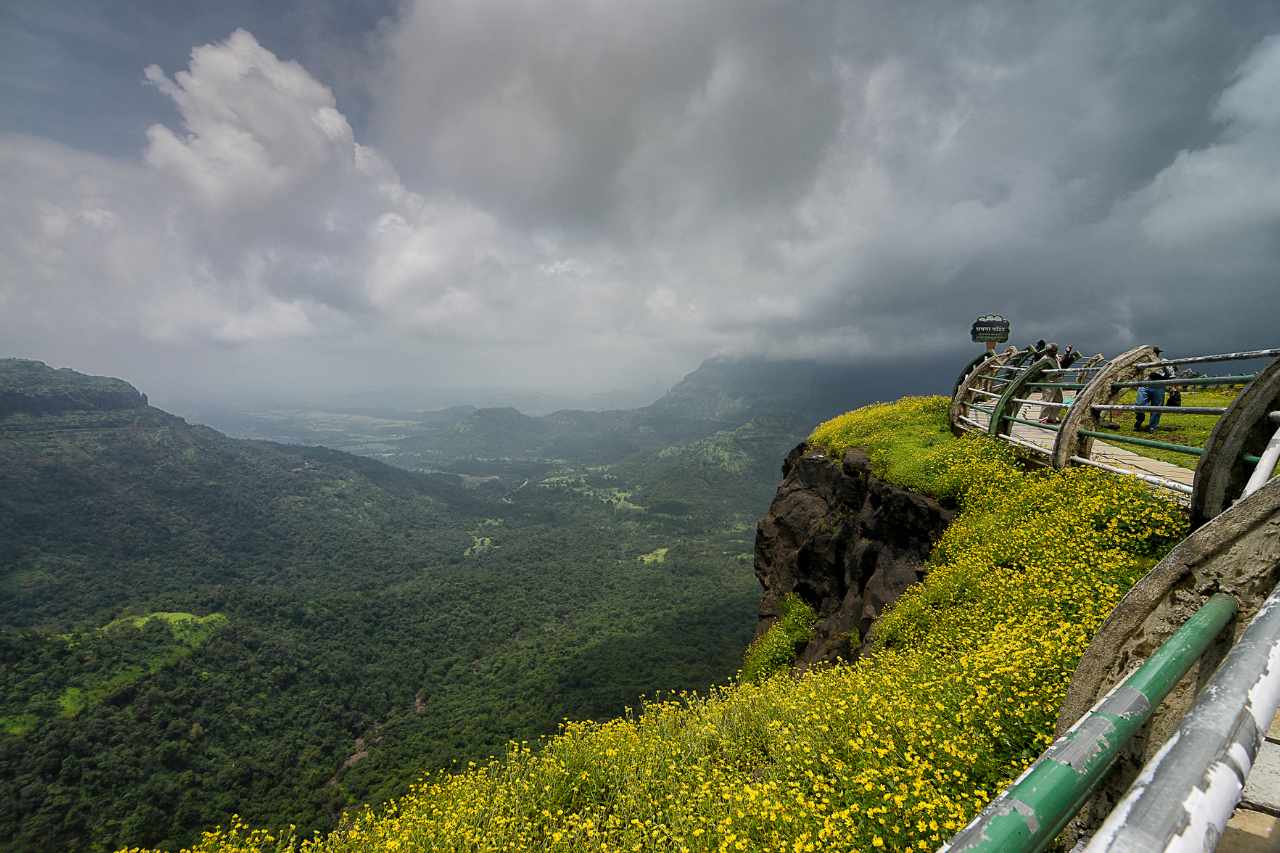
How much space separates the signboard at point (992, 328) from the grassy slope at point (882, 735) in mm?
7728

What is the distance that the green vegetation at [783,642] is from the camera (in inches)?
607

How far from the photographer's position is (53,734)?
6594 cm

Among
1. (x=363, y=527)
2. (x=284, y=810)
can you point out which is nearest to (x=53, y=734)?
(x=284, y=810)

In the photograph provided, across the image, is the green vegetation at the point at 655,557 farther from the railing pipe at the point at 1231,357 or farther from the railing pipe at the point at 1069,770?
the railing pipe at the point at 1069,770

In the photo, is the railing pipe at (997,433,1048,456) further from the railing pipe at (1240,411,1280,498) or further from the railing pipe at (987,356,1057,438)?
the railing pipe at (1240,411,1280,498)

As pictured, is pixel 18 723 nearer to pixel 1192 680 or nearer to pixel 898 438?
pixel 898 438

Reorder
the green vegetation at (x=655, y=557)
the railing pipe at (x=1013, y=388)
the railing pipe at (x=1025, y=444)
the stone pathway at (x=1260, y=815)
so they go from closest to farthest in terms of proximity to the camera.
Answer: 1. the stone pathway at (x=1260, y=815)
2. the railing pipe at (x=1025, y=444)
3. the railing pipe at (x=1013, y=388)
4. the green vegetation at (x=655, y=557)

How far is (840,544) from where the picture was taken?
15.6 meters

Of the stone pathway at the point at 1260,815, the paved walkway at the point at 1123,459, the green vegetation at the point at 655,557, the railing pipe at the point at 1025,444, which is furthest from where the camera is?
the green vegetation at the point at 655,557

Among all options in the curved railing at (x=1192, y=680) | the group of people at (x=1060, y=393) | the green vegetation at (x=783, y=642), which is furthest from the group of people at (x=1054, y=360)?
the green vegetation at (x=783, y=642)

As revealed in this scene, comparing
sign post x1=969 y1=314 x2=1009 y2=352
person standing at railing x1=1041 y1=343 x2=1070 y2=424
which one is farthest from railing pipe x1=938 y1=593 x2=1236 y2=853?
sign post x1=969 y1=314 x2=1009 y2=352

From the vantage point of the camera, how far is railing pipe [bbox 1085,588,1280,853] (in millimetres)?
817

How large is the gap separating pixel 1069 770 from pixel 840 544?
1547cm

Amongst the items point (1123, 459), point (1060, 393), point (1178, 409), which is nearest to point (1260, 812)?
point (1178, 409)
